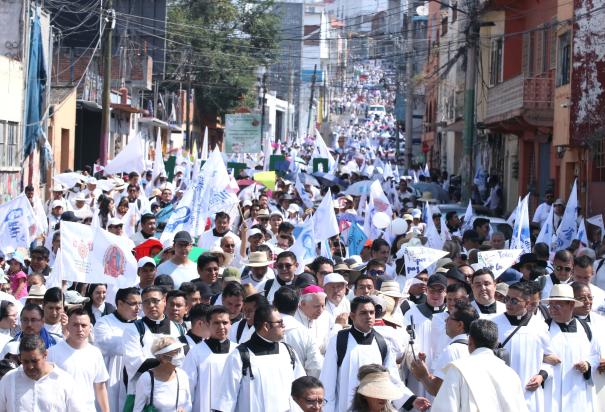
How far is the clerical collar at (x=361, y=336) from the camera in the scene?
31.0ft

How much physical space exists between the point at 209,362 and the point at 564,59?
71.7ft

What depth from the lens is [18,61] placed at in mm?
27891

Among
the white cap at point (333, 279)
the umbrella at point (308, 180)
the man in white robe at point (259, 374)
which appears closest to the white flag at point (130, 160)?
the umbrella at point (308, 180)

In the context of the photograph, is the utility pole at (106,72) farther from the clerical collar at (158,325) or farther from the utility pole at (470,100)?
the clerical collar at (158,325)

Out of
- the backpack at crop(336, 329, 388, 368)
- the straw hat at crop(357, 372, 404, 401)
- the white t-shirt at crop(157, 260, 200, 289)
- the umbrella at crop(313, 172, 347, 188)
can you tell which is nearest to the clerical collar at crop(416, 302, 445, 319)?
the backpack at crop(336, 329, 388, 368)

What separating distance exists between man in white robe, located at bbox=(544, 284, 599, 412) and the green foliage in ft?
165

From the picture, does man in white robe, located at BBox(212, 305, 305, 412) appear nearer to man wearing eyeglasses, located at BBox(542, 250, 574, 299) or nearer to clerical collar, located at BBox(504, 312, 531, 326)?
clerical collar, located at BBox(504, 312, 531, 326)

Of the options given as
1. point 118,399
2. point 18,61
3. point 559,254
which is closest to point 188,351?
point 118,399

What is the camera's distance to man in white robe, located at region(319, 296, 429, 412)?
9.34 m

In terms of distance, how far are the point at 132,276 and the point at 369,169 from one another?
27463 millimetres

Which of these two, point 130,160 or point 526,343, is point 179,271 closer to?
point 526,343

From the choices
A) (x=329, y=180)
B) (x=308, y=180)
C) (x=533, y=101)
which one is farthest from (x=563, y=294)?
(x=329, y=180)

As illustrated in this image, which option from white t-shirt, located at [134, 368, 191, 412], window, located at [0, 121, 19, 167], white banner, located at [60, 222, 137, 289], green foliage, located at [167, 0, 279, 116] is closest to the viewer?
white t-shirt, located at [134, 368, 191, 412]

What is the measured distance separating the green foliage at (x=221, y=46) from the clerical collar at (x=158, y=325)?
50.6m
